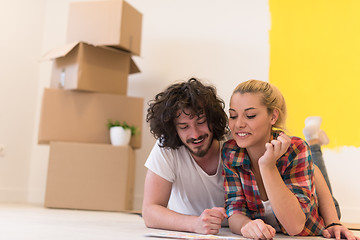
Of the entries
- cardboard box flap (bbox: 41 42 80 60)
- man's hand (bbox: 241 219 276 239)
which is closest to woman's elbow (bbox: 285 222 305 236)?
man's hand (bbox: 241 219 276 239)

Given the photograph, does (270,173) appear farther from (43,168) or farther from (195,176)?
(43,168)

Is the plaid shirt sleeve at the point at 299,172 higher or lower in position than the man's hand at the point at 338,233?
higher

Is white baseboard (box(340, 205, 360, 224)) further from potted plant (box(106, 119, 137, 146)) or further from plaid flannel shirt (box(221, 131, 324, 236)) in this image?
potted plant (box(106, 119, 137, 146))

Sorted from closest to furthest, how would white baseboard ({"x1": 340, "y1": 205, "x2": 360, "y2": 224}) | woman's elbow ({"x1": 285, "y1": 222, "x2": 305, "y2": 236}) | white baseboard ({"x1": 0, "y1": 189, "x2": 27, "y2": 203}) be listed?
woman's elbow ({"x1": 285, "y1": 222, "x2": 305, "y2": 236}) → white baseboard ({"x1": 340, "y1": 205, "x2": 360, "y2": 224}) → white baseboard ({"x1": 0, "y1": 189, "x2": 27, "y2": 203})

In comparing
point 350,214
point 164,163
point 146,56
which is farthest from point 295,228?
point 146,56

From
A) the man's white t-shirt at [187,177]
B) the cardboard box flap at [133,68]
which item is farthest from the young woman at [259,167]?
the cardboard box flap at [133,68]

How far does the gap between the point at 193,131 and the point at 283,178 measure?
1.08 feet

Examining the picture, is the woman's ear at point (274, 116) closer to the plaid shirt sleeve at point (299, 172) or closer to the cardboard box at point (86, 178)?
the plaid shirt sleeve at point (299, 172)

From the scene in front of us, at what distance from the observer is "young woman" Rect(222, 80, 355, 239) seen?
53.1 inches

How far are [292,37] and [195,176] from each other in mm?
1605

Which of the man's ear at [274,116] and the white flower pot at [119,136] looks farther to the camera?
the white flower pot at [119,136]

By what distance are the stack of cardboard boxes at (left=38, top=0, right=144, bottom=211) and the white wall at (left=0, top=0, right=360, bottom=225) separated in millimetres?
353

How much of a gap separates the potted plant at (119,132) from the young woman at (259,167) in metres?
1.28

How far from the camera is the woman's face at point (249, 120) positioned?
54.1 inches
